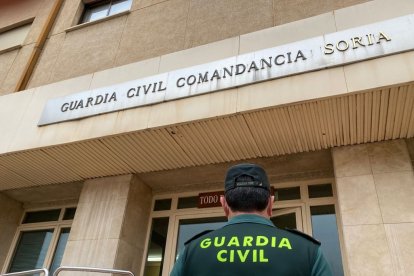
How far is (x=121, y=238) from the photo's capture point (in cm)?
546

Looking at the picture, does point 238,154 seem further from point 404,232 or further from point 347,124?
point 404,232

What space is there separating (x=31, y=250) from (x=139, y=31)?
4.76 metres

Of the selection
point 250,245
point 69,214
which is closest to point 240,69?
point 250,245

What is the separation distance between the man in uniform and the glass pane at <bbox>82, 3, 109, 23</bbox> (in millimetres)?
7699

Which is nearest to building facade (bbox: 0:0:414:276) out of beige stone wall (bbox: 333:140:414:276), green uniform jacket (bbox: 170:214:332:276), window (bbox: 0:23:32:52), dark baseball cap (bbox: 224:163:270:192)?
beige stone wall (bbox: 333:140:414:276)

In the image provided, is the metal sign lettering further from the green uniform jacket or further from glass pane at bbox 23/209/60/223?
the green uniform jacket

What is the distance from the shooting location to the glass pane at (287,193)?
5659 mm

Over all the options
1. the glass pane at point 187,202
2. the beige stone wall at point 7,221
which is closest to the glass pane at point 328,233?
the glass pane at point 187,202

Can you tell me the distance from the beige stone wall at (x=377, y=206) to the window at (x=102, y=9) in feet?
19.5

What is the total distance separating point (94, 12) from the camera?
346 inches

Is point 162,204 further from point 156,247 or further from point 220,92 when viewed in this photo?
point 220,92

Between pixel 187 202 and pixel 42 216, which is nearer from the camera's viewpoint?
pixel 187 202

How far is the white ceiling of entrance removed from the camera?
13.6 ft

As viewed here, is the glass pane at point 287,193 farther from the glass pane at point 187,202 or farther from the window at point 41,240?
the window at point 41,240
